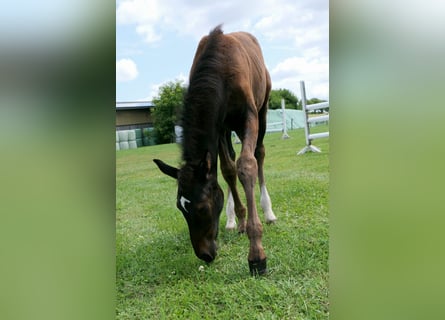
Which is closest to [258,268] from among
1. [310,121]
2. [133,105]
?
[310,121]

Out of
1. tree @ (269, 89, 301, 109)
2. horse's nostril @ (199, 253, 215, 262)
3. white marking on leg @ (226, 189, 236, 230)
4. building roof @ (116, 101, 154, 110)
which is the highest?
tree @ (269, 89, 301, 109)

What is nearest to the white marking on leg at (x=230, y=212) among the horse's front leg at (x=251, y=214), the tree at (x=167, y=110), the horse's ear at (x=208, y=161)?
the horse's front leg at (x=251, y=214)

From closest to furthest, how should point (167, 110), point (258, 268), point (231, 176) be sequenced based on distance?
1. point (258, 268)
2. point (167, 110)
3. point (231, 176)

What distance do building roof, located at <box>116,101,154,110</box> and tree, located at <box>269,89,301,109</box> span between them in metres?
0.93

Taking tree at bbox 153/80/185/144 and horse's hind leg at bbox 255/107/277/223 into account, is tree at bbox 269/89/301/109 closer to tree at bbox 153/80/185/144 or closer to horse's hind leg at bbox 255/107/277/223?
horse's hind leg at bbox 255/107/277/223

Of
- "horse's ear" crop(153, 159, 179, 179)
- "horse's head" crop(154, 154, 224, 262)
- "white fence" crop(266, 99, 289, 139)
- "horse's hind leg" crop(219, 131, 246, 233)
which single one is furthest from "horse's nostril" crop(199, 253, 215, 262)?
"white fence" crop(266, 99, 289, 139)

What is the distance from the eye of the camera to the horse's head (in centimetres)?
213

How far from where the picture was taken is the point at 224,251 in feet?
7.77

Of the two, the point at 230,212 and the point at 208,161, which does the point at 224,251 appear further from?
the point at 208,161

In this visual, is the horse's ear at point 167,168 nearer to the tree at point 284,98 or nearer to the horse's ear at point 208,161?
the horse's ear at point 208,161

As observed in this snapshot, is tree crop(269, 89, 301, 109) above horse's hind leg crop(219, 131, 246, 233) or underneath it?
above

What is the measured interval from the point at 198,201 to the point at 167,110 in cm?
68
